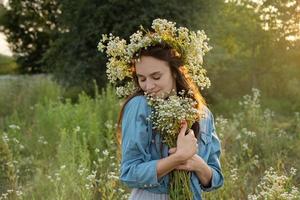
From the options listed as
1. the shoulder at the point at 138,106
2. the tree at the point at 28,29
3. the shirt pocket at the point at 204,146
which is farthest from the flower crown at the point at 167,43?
the tree at the point at 28,29

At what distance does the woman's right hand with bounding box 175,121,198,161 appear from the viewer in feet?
7.61

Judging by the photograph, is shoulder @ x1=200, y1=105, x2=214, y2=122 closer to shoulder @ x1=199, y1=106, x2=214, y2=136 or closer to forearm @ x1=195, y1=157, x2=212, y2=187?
shoulder @ x1=199, y1=106, x2=214, y2=136

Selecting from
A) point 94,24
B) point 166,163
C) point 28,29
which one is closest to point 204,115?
point 166,163

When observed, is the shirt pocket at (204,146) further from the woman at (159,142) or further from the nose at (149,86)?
the nose at (149,86)

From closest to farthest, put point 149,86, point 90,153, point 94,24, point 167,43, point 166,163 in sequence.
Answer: point 166,163
point 149,86
point 167,43
point 90,153
point 94,24

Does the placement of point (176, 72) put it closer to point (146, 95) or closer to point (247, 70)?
point (146, 95)

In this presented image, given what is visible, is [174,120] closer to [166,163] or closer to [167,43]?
[166,163]

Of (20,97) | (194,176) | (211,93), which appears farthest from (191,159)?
(211,93)

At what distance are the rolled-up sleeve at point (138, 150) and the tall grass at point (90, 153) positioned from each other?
66.7 inches

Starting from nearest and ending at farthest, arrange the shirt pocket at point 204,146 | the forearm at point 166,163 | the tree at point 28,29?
1. the forearm at point 166,163
2. the shirt pocket at point 204,146
3. the tree at point 28,29

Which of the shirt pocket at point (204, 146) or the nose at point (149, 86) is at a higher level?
the nose at point (149, 86)

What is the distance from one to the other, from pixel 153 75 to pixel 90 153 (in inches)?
160

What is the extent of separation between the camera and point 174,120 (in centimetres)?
236

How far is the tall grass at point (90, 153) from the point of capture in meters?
4.75
